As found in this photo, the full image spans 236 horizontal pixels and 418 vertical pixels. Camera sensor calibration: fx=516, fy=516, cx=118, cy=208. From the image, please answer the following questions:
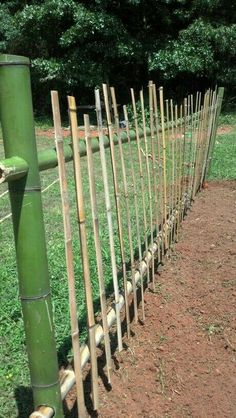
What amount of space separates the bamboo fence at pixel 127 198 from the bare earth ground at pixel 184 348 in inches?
5.1

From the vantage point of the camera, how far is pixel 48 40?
1764 cm

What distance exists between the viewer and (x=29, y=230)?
5.73ft

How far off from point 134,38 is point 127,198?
13886mm

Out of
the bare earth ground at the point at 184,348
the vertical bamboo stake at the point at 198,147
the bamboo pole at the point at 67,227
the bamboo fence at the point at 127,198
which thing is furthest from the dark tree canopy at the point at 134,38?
the bamboo pole at the point at 67,227

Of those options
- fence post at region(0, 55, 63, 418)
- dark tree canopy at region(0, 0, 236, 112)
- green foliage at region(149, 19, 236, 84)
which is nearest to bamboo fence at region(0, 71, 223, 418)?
fence post at region(0, 55, 63, 418)

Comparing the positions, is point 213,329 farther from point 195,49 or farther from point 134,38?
point 134,38

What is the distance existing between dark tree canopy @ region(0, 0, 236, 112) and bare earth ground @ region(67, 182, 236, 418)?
12098 mm

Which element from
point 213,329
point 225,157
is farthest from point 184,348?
point 225,157

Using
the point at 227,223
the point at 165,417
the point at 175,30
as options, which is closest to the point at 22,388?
the point at 165,417

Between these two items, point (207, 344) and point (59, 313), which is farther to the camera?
point (59, 313)

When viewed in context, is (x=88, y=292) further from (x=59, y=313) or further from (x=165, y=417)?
(x=59, y=313)

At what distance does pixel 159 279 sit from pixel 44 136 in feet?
37.8

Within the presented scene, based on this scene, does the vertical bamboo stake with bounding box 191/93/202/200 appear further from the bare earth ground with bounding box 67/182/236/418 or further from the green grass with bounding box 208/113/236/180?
the green grass with bounding box 208/113/236/180

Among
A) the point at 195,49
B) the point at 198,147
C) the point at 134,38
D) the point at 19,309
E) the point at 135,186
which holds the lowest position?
the point at 19,309
